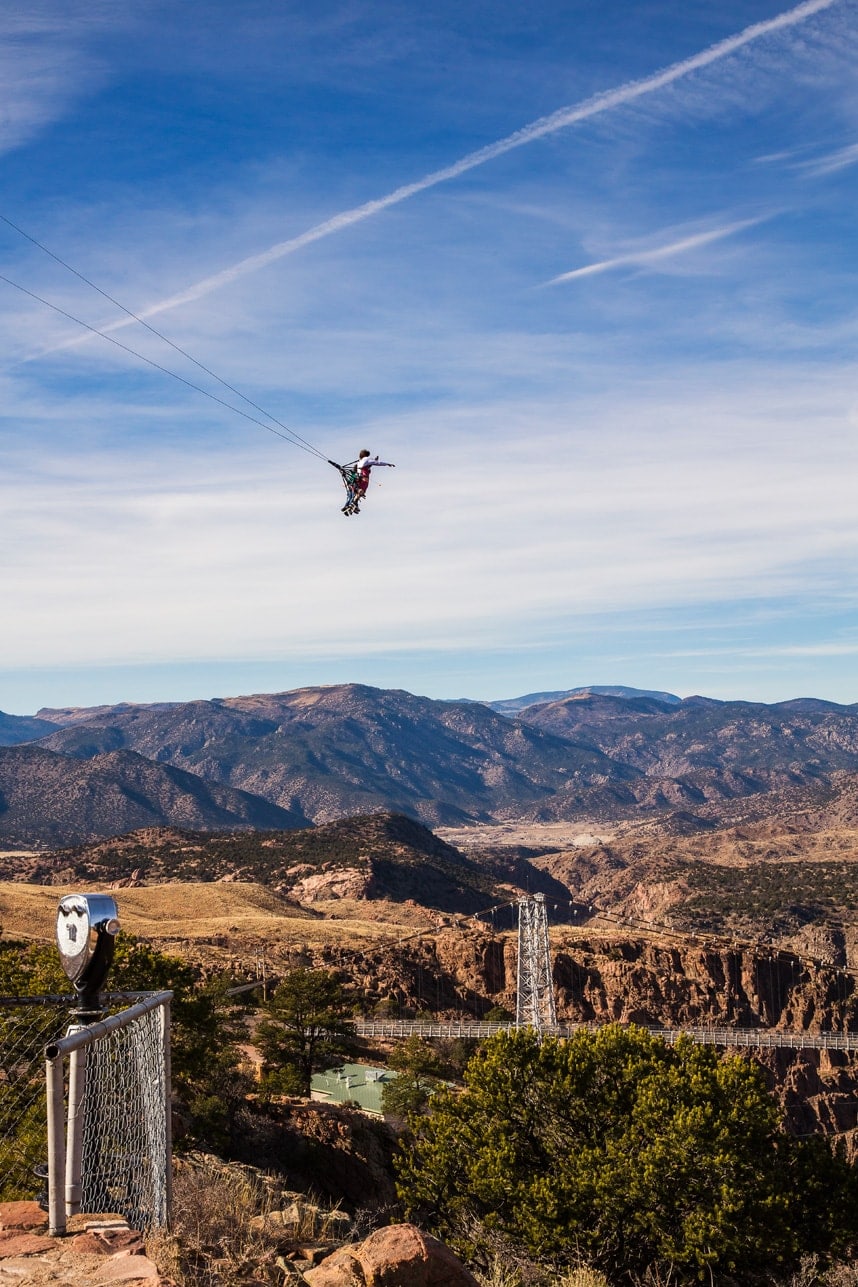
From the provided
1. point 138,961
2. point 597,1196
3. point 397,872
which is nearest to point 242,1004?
point 138,961

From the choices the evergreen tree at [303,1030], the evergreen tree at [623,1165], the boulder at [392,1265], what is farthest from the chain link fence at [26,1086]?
the evergreen tree at [303,1030]

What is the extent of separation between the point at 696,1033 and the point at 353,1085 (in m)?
29.9

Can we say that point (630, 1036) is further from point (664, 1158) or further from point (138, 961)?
point (138, 961)

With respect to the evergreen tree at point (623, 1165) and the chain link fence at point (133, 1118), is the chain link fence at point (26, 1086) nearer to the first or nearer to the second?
the chain link fence at point (133, 1118)

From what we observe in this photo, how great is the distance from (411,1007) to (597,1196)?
5032 centimetres

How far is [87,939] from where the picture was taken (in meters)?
6.12

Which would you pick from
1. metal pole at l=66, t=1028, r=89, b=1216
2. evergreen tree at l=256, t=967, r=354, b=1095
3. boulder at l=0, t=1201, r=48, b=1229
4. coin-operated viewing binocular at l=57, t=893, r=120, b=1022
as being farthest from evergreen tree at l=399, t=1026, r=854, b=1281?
evergreen tree at l=256, t=967, r=354, b=1095

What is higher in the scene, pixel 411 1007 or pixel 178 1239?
pixel 178 1239

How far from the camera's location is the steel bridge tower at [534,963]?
54.6 m

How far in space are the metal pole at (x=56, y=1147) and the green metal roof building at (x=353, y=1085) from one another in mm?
34471

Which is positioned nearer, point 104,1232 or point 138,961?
point 104,1232

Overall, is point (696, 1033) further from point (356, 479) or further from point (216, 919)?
point (356, 479)

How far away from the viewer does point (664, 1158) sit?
1756 centimetres

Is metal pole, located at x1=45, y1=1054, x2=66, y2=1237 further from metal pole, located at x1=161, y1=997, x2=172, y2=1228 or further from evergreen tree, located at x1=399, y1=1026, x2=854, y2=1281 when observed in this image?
evergreen tree, located at x1=399, y1=1026, x2=854, y2=1281
